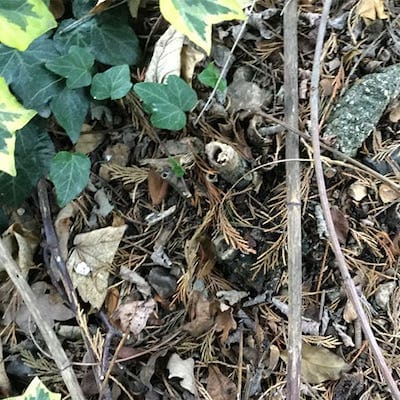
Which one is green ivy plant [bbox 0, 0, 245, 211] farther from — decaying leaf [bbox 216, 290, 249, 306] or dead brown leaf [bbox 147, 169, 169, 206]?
decaying leaf [bbox 216, 290, 249, 306]

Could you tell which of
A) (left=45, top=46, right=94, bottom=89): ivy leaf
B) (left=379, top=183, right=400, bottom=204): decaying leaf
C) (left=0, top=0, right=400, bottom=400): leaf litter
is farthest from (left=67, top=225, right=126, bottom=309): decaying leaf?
(left=379, top=183, right=400, bottom=204): decaying leaf

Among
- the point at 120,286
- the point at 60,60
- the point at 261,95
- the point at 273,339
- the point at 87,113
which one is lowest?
the point at 273,339

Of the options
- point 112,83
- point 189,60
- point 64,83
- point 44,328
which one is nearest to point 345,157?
Answer: point 189,60

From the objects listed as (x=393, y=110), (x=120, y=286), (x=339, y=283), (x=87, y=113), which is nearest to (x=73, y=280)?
(x=120, y=286)

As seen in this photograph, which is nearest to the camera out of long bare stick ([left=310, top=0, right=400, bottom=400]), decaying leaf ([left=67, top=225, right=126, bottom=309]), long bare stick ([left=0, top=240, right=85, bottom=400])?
long bare stick ([left=310, top=0, right=400, bottom=400])

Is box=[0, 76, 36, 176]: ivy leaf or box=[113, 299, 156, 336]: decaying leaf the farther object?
box=[113, 299, 156, 336]: decaying leaf

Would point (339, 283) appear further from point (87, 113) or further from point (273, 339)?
point (87, 113)

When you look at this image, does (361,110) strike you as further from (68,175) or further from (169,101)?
(68,175)
